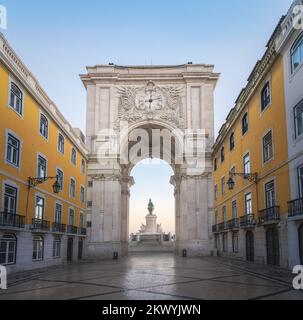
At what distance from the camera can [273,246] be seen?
69.3 feet

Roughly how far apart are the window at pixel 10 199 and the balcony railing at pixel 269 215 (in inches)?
547

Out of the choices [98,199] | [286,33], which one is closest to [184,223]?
[98,199]

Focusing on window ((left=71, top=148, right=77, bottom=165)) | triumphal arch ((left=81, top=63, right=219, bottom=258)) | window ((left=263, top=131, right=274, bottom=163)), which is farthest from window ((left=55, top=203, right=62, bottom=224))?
window ((left=263, top=131, right=274, bottom=163))

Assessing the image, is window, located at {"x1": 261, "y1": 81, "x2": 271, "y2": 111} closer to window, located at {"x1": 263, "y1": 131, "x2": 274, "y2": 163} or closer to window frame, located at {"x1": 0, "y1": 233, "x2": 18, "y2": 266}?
window, located at {"x1": 263, "y1": 131, "x2": 274, "y2": 163}

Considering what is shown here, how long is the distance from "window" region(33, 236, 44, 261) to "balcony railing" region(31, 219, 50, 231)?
70 cm

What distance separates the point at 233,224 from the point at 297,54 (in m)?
15.5

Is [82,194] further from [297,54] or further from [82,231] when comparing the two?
→ [297,54]

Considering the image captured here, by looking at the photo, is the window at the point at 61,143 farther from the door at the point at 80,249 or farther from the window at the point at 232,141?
the window at the point at 232,141

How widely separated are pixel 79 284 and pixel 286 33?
15178 mm

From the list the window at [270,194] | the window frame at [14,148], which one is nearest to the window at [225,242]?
the window at [270,194]

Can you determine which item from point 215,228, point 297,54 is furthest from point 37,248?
point 215,228

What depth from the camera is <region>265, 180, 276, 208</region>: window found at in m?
20.9

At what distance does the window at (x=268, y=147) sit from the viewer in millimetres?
21234
